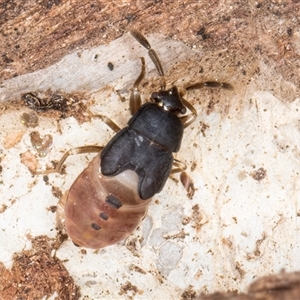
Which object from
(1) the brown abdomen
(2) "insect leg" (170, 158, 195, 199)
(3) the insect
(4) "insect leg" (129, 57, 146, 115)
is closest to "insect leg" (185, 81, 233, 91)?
(4) "insect leg" (129, 57, 146, 115)

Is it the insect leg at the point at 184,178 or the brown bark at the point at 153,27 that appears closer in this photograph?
the brown bark at the point at 153,27

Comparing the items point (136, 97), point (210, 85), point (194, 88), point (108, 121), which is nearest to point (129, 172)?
point (108, 121)

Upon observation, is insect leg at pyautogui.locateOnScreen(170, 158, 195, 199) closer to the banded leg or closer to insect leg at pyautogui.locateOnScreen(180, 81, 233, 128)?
insect leg at pyautogui.locateOnScreen(180, 81, 233, 128)

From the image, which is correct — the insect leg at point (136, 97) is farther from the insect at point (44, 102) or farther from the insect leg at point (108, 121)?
the insect at point (44, 102)

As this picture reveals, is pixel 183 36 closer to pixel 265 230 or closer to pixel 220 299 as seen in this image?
pixel 265 230

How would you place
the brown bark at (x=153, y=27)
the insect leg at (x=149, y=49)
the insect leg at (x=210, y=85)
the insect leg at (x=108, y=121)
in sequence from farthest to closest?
the insect leg at (x=108, y=121) < the insect leg at (x=210, y=85) < the insect leg at (x=149, y=49) < the brown bark at (x=153, y=27)

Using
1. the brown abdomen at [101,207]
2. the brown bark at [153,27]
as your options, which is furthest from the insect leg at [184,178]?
the brown bark at [153,27]

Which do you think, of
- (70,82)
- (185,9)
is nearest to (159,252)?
(70,82)

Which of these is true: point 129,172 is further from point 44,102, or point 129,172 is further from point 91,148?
point 44,102
